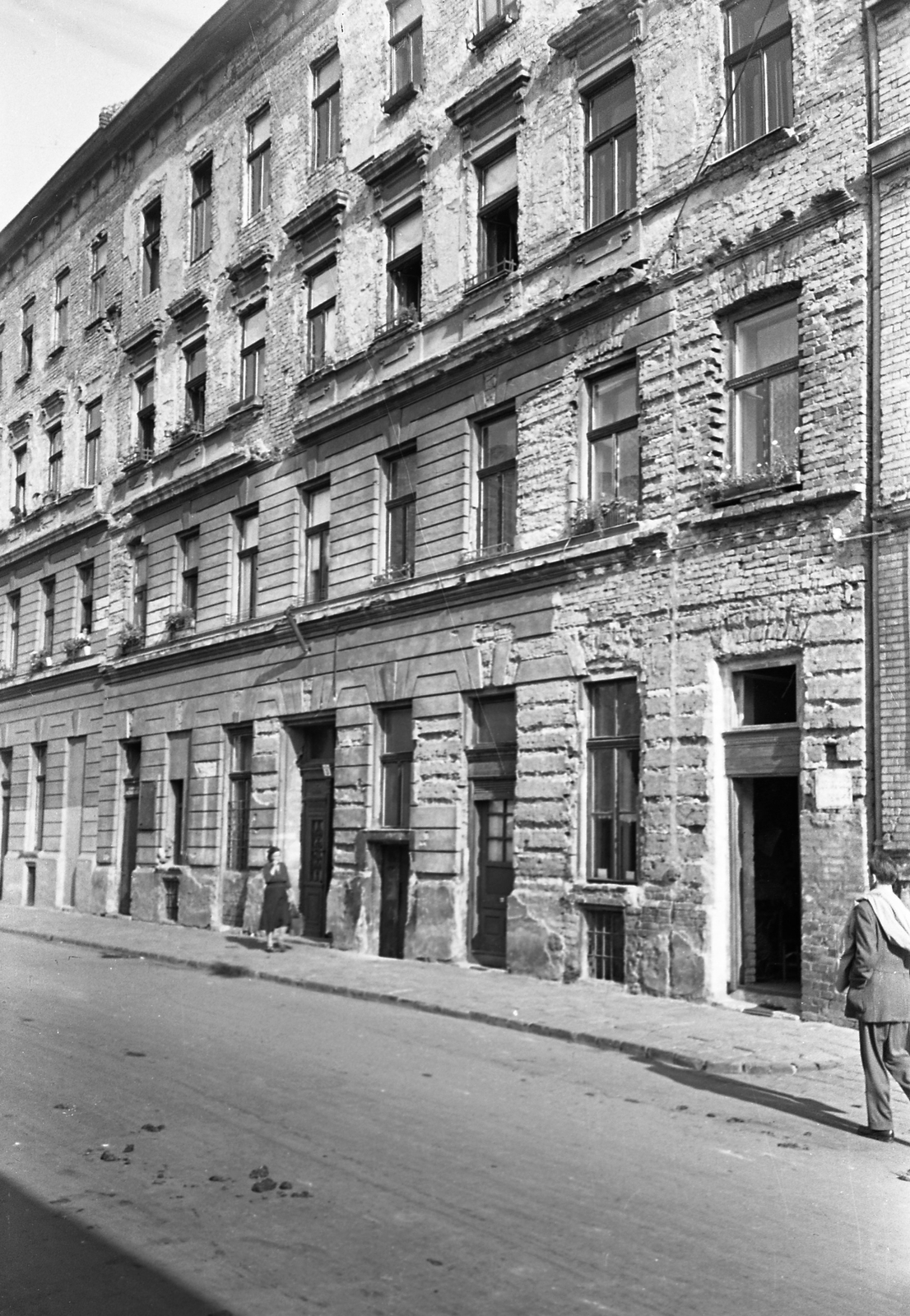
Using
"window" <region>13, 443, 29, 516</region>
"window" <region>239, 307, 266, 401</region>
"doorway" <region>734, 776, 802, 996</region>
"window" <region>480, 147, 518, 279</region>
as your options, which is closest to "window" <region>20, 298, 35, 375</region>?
"window" <region>13, 443, 29, 516</region>

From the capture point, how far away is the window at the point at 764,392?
573 inches

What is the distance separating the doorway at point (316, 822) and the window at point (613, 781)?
6.53 m

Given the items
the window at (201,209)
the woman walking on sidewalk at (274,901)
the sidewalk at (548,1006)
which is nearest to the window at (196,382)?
the window at (201,209)

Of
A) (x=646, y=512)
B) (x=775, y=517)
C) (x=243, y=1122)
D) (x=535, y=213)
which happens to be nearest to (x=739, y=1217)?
(x=243, y=1122)

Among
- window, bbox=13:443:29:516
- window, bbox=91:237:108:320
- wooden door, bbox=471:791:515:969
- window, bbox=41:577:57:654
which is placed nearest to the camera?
wooden door, bbox=471:791:515:969

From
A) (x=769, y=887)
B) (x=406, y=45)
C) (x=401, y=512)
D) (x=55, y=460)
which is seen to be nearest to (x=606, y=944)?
(x=769, y=887)

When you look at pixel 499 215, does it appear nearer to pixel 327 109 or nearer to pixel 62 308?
pixel 327 109

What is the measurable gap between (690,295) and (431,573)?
5896 mm

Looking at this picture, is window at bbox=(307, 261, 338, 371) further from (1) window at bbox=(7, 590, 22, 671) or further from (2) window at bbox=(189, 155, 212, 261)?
(1) window at bbox=(7, 590, 22, 671)

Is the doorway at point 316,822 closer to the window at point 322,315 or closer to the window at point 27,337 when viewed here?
the window at point 322,315

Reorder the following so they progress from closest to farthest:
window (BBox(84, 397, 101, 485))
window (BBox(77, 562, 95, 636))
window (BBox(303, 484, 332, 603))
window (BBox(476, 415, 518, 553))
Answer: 1. window (BBox(476, 415, 518, 553))
2. window (BBox(303, 484, 332, 603))
3. window (BBox(77, 562, 95, 636))
4. window (BBox(84, 397, 101, 485))

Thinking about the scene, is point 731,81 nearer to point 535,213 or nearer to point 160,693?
point 535,213

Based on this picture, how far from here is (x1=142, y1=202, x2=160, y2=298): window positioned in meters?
30.0

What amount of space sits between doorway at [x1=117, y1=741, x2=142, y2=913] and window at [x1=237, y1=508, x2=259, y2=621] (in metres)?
5.16
